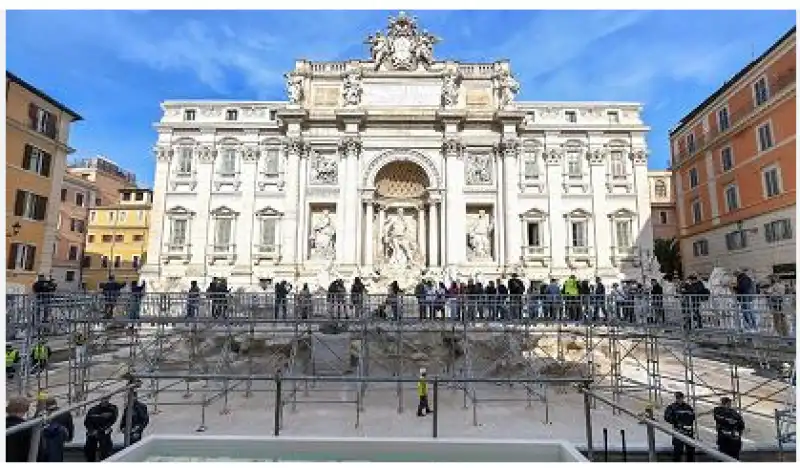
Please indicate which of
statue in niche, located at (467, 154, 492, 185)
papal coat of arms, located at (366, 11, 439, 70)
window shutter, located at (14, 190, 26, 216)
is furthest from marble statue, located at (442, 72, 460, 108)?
window shutter, located at (14, 190, 26, 216)

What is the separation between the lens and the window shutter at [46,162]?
25.4 metres

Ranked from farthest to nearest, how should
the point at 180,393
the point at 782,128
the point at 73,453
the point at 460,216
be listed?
the point at 460,216 → the point at 782,128 → the point at 180,393 → the point at 73,453

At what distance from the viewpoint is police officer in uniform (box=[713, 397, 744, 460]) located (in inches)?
318

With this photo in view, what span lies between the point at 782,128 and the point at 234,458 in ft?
93.9

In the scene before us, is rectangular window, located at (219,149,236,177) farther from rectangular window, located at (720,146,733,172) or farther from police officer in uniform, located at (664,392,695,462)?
rectangular window, located at (720,146,733,172)

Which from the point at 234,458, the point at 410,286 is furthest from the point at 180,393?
the point at 410,286

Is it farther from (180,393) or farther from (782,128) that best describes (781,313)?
(782,128)

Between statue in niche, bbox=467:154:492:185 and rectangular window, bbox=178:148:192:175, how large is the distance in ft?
56.9

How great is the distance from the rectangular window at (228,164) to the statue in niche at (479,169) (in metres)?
14.6

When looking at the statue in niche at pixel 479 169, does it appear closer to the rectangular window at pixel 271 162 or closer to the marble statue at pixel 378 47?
the marble statue at pixel 378 47

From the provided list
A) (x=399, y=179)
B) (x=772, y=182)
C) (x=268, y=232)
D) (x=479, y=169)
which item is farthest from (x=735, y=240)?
(x=268, y=232)

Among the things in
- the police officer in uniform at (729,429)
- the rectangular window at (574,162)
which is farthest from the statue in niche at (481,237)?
the police officer in uniform at (729,429)

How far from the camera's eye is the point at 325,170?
95.4 feet

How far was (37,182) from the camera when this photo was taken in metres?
25.0
